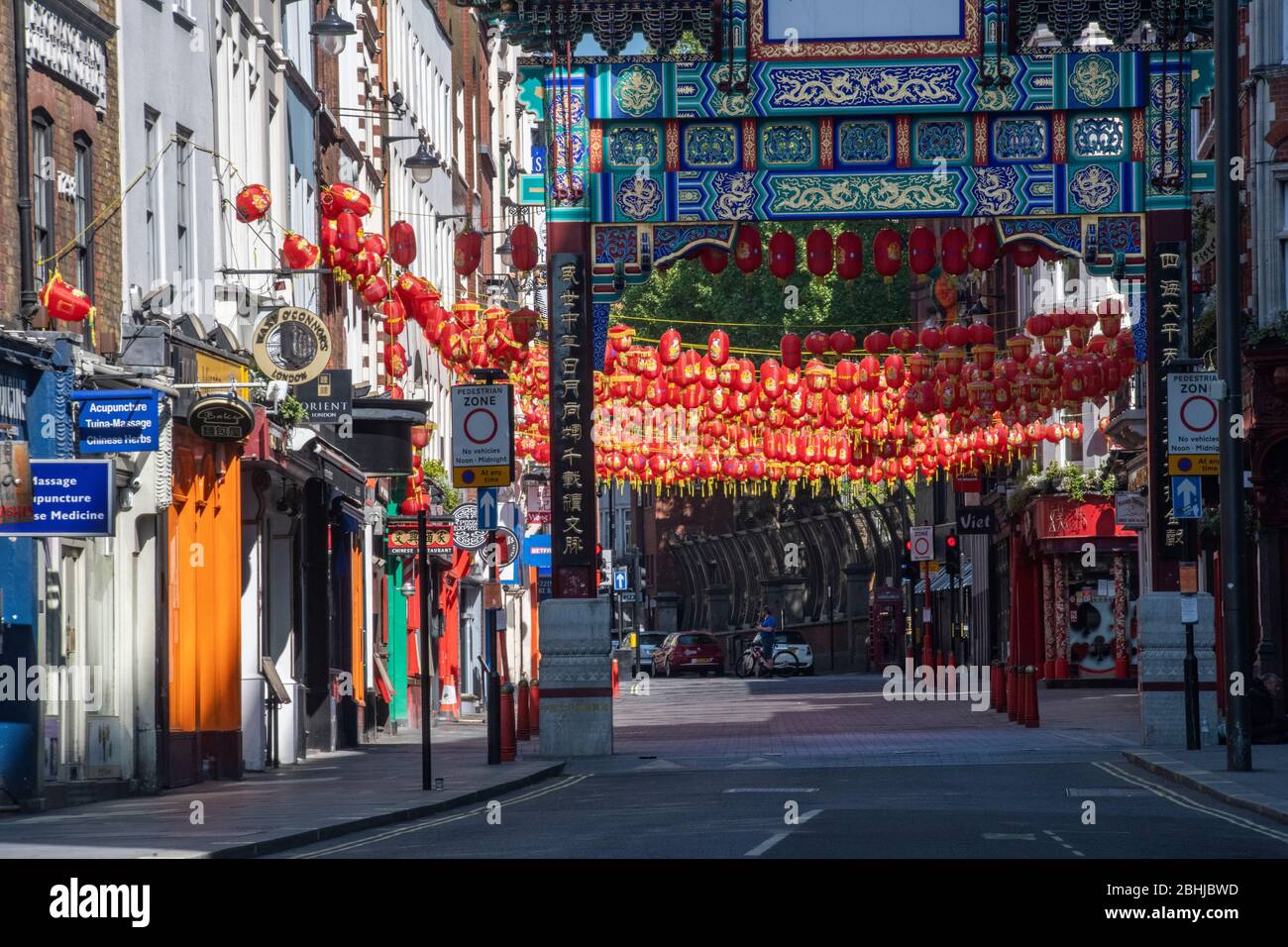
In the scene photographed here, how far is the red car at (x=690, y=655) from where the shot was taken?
274 ft

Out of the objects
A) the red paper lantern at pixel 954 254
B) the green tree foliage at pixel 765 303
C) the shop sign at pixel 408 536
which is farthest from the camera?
the green tree foliage at pixel 765 303

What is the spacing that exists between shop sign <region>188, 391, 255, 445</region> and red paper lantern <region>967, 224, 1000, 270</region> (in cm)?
984

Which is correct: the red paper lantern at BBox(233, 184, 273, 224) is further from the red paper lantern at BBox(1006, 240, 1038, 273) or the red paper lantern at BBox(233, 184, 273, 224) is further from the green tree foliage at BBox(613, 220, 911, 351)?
the green tree foliage at BBox(613, 220, 911, 351)

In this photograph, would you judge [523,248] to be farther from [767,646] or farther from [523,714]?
[767,646]

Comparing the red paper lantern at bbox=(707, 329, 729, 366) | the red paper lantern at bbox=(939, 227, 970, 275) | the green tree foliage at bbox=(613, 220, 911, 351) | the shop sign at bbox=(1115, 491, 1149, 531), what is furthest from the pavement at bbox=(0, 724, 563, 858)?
the green tree foliage at bbox=(613, 220, 911, 351)

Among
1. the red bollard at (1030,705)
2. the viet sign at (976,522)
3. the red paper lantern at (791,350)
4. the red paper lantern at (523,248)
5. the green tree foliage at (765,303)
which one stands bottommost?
the red bollard at (1030,705)

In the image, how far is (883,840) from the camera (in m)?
16.8

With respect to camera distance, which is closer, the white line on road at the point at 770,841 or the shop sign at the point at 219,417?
the white line on road at the point at 770,841

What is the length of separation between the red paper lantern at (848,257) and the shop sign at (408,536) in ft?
41.5

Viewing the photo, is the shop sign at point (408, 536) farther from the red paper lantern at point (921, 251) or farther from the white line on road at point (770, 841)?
the white line on road at point (770, 841)

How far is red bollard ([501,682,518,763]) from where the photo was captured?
29.8 m

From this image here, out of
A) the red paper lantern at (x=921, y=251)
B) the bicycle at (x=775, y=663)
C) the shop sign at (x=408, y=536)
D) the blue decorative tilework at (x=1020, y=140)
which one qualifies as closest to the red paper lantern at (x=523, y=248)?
the red paper lantern at (x=921, y=251)

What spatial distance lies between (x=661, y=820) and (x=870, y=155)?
13321mm

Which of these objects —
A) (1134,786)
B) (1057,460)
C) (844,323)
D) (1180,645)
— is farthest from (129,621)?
(844,323)
